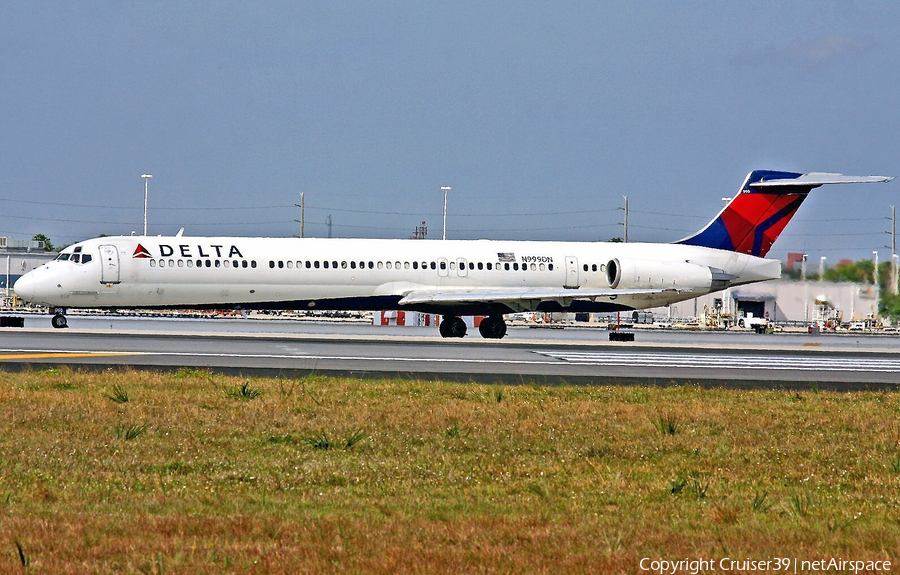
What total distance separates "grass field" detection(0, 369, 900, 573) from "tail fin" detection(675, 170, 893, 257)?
26.6m

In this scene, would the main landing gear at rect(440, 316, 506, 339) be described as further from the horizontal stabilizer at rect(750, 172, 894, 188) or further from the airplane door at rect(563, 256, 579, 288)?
the horizontal stabilizer at rect(750, 172, 894, 188)

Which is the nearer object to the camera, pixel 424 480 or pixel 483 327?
pixel 424 480

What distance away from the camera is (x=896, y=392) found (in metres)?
19.5

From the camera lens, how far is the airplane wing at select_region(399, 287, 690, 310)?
122ft

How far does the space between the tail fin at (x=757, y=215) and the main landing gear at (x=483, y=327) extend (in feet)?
30.2

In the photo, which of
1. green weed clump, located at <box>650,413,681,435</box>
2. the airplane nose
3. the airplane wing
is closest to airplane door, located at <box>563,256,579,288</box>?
the airplane wing

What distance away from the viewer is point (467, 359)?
25.9 metres

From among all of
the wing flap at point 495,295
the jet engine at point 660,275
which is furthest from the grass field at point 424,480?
the jet engine at point 660,275

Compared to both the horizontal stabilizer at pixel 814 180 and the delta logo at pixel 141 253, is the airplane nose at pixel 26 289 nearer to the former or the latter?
the delta logo at pixel 141 253

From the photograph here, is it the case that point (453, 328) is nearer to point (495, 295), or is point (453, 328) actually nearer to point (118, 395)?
point (495, 295)

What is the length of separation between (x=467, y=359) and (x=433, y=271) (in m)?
12.6

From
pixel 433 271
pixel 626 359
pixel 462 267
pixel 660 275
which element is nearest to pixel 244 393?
pixel 626 359

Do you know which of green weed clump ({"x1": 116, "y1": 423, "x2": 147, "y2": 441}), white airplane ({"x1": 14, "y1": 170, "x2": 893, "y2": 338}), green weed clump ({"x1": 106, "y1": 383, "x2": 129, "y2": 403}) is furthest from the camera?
white airplane ({"x1": 14, "y1": 170, "x2": 893, "y2": 338})

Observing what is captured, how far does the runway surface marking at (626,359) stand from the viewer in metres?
24.8
